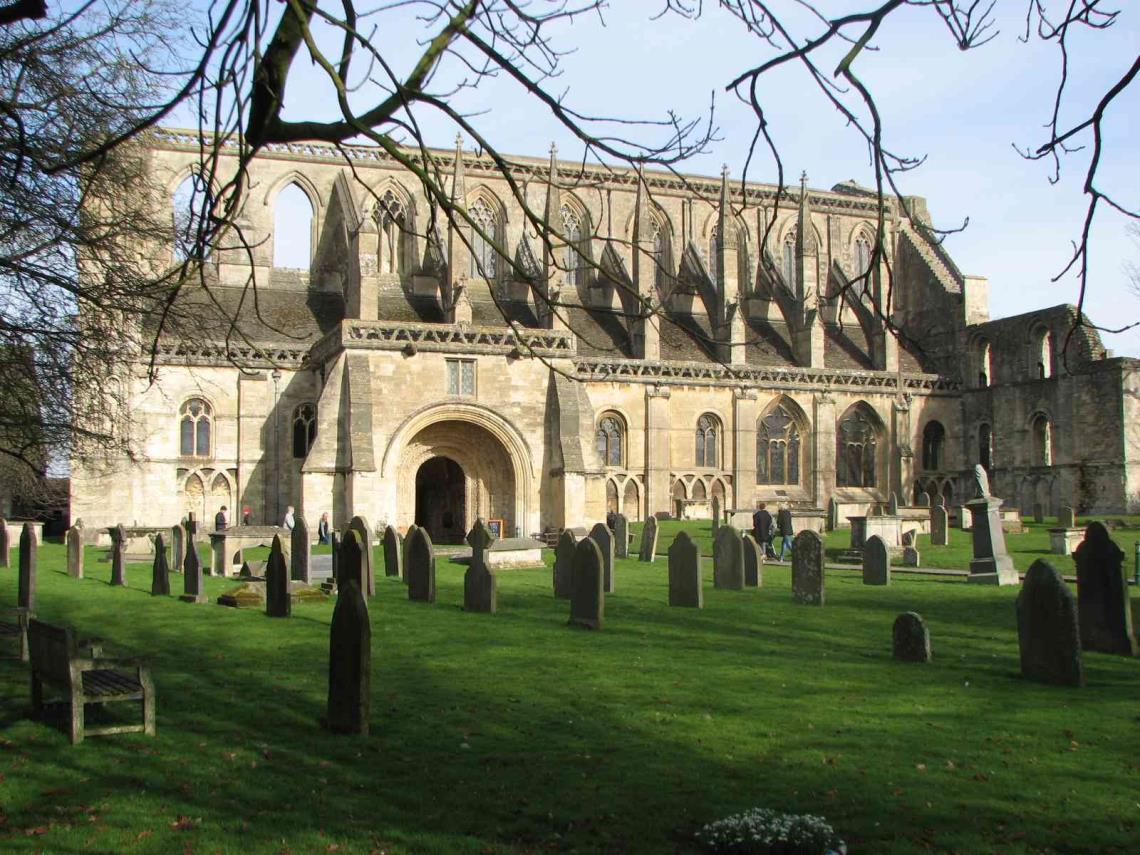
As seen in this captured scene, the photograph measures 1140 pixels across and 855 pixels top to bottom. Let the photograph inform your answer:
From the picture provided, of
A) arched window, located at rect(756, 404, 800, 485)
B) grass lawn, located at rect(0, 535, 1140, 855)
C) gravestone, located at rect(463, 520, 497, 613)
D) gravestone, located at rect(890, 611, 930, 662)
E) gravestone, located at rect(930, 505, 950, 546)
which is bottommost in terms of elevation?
grass lawn, located at rect(0, 535, 1140, 855)

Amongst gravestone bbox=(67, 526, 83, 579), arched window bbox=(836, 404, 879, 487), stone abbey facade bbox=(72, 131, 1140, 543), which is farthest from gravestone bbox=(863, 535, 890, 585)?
arched window bbox=(836, 404, 879, 487)

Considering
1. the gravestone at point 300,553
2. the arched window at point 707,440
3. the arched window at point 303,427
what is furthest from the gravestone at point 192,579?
the arched window at point 707,440

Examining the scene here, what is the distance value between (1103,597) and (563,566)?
795 cm

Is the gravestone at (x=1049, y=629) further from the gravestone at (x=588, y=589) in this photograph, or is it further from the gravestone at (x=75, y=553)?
the gravestone at (x=75, y=553)

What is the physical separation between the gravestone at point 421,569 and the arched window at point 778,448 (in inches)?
1004

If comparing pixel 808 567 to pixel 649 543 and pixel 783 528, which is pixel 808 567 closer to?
pixel 649 543

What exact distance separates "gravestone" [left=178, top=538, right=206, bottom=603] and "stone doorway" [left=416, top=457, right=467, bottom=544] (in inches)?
714

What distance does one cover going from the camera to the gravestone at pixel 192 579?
1706cm

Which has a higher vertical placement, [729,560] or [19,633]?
[729,560]

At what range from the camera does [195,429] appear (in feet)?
116

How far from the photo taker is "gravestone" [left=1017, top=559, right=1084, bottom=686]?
1071 centimetres

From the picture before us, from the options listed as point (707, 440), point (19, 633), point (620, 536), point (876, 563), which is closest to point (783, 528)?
point (620, 536)

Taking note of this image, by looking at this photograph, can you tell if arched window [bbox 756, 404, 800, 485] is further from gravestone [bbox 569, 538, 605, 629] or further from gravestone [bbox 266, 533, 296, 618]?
gravestone [bbox 266, 533, 296, 618]

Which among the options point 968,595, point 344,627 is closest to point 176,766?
point 344,627
